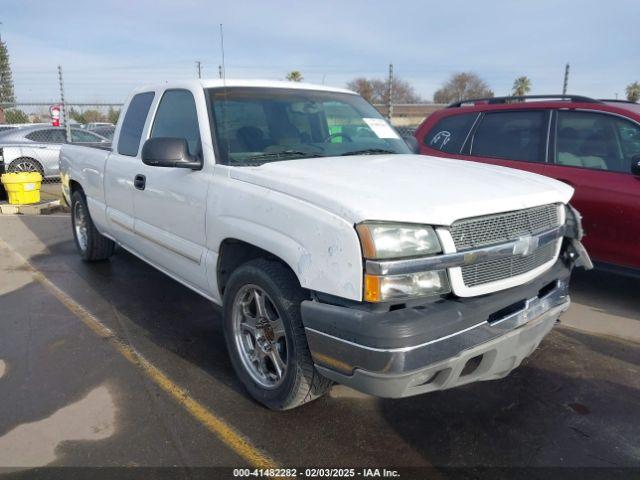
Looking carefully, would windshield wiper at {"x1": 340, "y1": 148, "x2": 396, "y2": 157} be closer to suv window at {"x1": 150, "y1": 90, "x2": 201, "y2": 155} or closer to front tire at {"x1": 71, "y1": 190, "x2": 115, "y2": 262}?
suv window at {"x1": 150, "y1": 90, "x2": 201, "y2": 155}

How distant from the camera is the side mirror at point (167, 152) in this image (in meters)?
3.20

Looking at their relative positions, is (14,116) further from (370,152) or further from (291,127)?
(370,152)

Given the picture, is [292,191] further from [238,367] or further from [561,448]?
[561,448]

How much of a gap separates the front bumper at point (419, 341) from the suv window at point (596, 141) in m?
2.74

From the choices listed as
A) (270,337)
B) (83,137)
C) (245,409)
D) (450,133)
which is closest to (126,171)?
(270,337)

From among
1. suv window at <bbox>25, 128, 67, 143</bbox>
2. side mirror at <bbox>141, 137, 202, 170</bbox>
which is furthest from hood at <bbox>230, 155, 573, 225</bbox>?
suv window at <bbox>25, 128, 67, 143</bbox>

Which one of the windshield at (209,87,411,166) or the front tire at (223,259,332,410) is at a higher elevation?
the windshield at (209,87,411,166)

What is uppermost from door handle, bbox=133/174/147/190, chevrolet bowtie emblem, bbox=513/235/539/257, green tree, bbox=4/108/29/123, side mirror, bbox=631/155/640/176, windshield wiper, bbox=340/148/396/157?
green tree, bbox=4/108/29/123

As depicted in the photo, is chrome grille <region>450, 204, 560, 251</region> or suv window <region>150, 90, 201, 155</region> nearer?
chrome grille <region>450, 204, 560, 251</region>

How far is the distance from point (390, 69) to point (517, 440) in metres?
9.02

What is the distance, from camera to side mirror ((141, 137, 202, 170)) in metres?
3.20

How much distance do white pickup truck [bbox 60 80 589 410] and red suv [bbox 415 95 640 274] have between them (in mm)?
1582

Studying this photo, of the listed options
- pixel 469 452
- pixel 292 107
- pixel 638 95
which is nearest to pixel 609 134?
pixel 292 107

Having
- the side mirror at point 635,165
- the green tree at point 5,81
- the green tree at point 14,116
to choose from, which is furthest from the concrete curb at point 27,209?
the green tree at point 14,116
